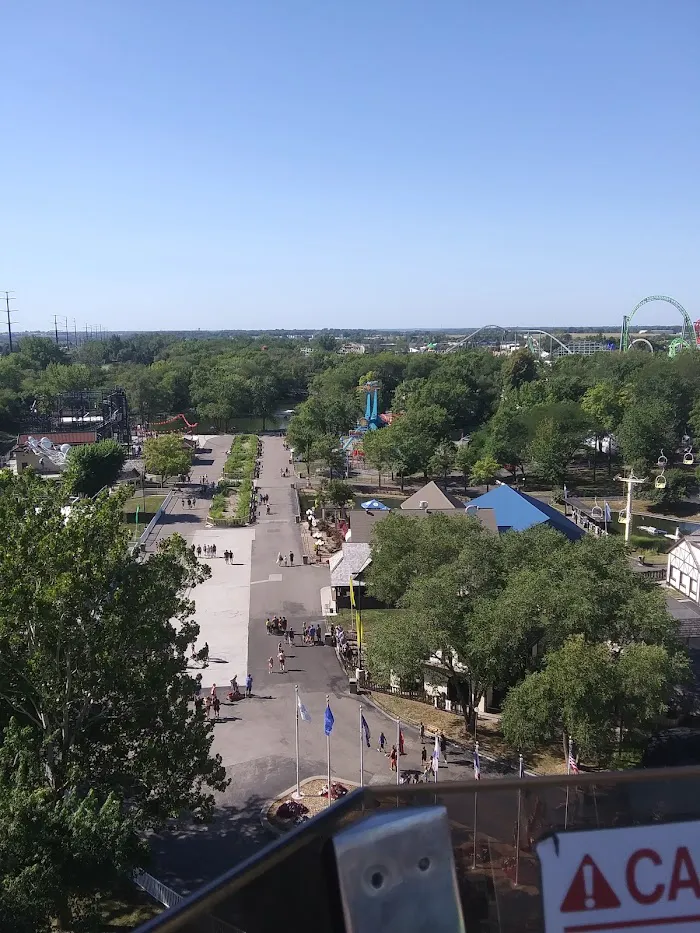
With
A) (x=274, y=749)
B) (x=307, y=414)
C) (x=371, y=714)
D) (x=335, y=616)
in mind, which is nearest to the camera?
(x=274, y=749)

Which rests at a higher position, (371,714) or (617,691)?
(617,691)

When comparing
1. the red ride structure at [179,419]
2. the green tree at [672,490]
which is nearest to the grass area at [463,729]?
the green tree at [672,490]

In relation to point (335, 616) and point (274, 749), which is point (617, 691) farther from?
point (335, 616)

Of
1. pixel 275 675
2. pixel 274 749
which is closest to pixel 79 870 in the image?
pixel 274 749

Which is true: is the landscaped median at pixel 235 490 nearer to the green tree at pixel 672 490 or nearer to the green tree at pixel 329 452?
the green tree at pixel 329 452

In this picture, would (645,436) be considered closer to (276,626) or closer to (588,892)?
(276,626)

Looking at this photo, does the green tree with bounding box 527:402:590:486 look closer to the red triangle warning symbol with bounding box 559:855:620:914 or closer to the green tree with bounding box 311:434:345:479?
the green tree with bounding box 311:434:345:479

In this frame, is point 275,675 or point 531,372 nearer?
point 275,675
